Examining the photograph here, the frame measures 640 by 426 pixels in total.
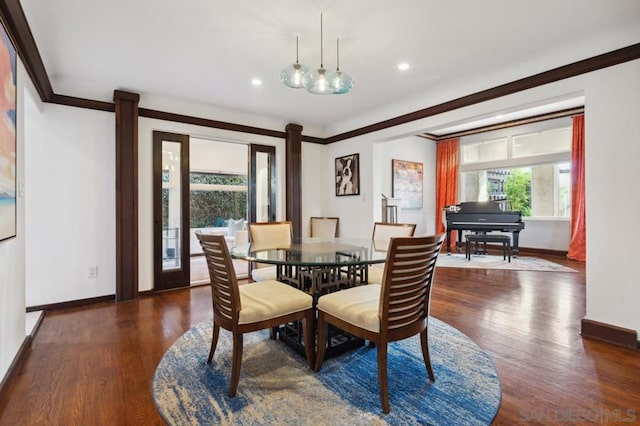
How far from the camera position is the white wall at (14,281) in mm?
1853

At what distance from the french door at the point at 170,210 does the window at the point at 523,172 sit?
19.8 ft

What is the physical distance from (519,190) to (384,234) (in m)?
5.42

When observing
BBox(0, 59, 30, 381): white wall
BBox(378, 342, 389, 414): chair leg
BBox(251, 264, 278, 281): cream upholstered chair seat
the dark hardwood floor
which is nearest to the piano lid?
the dark hardwood floor

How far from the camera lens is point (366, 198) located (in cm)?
491

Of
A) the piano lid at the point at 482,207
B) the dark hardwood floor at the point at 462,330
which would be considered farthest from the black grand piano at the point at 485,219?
the dark hardwood floor at the point at 462,330

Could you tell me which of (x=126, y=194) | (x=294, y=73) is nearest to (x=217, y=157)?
(x=126, y=194)

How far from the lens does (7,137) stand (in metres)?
1.88

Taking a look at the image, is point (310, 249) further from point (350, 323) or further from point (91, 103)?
point (91, 103)

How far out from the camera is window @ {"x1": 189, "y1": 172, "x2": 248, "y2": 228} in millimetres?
7504

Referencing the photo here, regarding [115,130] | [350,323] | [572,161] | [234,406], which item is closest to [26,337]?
[234,406]

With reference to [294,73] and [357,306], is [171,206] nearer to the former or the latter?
[294,73]

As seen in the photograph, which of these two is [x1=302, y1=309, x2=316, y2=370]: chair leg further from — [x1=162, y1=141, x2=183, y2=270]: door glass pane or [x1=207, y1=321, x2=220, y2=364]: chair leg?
[x1=162, y1=141, x2=183, y2=270]: door glass pane

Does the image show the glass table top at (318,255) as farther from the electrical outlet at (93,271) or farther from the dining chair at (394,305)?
the electrical outlet at (93,271)

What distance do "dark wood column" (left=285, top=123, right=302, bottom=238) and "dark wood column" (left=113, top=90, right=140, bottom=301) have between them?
216 centimetres
